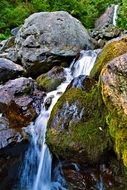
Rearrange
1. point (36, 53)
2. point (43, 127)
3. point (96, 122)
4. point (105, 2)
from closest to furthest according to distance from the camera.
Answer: point (96, 122) → point (43, 127) → point (36, 53) → point (105, 2)

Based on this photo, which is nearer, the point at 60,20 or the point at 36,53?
the point at 36,53

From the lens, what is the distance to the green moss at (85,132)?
557 cm

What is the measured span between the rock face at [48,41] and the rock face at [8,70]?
1.10 feet

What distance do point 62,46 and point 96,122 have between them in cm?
501

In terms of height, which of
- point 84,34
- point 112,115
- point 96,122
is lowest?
point 84,34

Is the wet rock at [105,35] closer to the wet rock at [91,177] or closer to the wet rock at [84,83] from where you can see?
the wet rock at [84,83]

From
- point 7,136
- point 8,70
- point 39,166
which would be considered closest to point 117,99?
point 39,166

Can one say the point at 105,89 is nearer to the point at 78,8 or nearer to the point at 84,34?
the point at 84,34

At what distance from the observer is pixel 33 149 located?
6.76 metres

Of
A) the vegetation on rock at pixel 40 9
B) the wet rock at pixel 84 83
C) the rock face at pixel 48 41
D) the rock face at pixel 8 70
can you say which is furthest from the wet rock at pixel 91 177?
the vegetation on rock at pixel 40 9

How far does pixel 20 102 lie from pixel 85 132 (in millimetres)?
2287

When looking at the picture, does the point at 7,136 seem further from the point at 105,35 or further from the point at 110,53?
the point at 105,35

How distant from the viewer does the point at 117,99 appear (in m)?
4.85

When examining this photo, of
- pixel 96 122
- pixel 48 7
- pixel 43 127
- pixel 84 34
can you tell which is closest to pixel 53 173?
pixel 43 127
